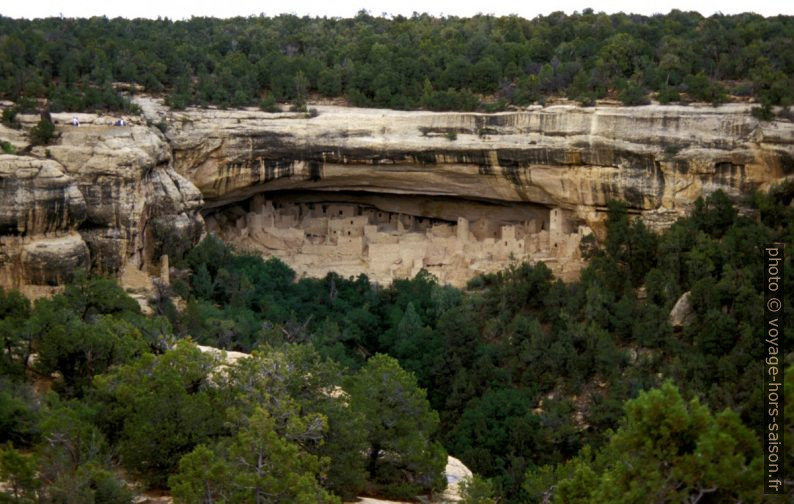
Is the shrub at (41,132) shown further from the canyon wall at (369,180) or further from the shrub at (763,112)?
the shrub at (763,112)

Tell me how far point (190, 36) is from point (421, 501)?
23586 mm

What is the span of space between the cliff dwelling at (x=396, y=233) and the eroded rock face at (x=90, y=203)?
10.6ft

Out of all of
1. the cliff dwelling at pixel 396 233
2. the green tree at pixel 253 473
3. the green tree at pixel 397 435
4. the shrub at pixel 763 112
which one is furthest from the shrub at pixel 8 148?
the shrub at pixel 763 112

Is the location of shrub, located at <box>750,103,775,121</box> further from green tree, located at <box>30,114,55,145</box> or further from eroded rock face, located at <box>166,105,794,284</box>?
green tree, located at <box>30,114,55,145</box>

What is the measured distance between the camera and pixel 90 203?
2633 centimetres

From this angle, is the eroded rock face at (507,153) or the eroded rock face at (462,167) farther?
the eroded rock face at (462,167)

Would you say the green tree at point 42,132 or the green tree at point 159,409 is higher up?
the green tree at point 42,132

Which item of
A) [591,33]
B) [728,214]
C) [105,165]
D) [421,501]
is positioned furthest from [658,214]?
[421,501]

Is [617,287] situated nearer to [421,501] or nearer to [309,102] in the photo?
[309,102]

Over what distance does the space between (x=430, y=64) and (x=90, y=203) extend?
9.84 metres

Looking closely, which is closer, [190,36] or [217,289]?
[217,289]

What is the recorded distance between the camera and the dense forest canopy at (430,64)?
28.9 metres

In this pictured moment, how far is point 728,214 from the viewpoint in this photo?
27.0m

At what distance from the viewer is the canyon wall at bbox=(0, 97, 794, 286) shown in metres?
26.1
